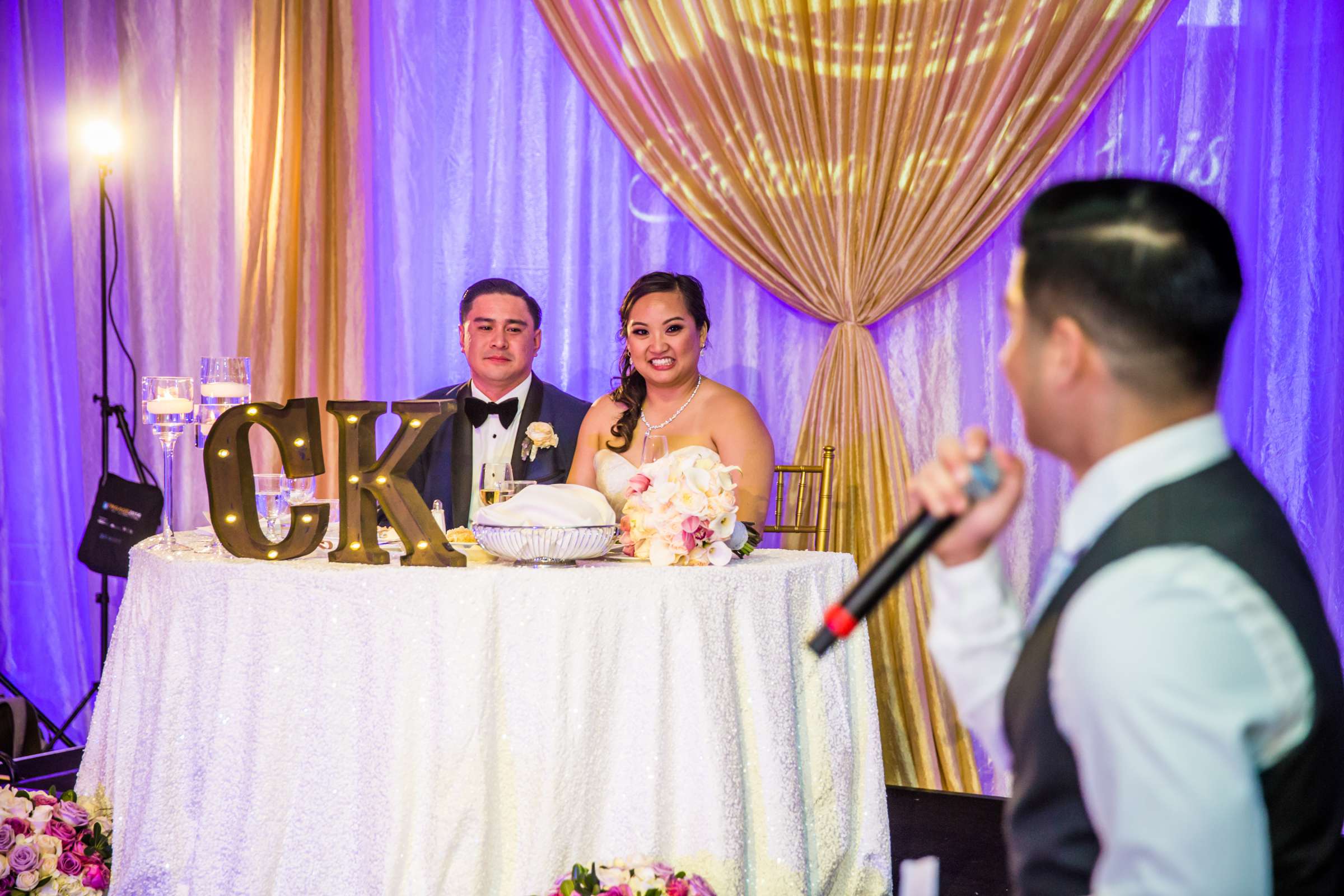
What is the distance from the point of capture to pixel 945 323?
4.46 metres

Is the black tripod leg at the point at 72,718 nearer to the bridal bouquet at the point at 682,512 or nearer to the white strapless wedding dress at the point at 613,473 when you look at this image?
the white strapless wedding dress at the point at 613,473

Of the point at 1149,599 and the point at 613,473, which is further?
the point at 613,473

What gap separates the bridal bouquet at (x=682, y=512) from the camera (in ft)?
8.12

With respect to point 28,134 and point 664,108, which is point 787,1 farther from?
point 28,134

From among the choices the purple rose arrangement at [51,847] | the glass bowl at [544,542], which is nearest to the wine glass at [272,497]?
the glass bowl at [544,542]

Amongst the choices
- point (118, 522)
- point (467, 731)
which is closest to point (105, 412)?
point (118, 522)

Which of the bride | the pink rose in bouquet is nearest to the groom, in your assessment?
the bride

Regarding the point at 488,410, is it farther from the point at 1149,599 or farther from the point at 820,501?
the point at 1149,599

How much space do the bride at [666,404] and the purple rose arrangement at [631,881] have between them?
5.71 ft

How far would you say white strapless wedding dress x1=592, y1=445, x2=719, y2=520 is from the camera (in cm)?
385

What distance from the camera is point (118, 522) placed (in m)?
4.64

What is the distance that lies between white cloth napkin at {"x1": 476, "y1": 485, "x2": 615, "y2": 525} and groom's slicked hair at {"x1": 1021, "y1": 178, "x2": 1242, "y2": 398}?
160 centimetres

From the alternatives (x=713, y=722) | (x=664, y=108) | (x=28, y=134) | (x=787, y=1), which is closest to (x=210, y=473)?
(x=713, y=722)

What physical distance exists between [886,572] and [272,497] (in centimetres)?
221
